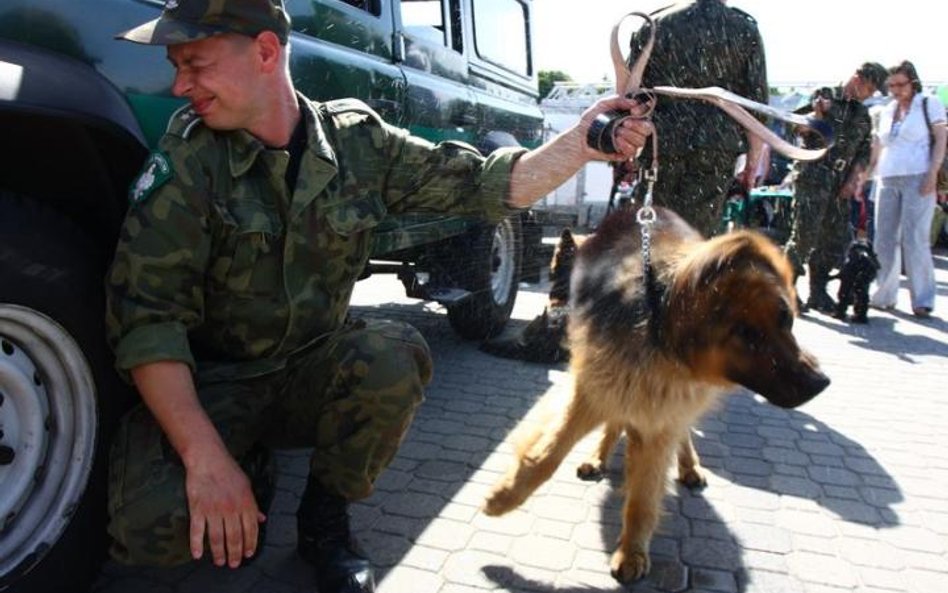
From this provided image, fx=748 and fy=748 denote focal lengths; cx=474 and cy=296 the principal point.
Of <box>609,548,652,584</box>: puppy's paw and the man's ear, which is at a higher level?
the man's ear

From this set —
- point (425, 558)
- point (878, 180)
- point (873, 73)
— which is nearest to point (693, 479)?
point (425, 558)

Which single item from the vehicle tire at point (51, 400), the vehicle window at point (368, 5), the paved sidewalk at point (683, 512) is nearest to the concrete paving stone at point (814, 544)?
the paved sidewalk at point (683, 512)

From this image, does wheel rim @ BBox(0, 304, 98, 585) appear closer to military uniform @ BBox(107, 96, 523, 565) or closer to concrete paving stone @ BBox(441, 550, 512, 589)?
military uniform @ BBox(107, 96, 523, 565)

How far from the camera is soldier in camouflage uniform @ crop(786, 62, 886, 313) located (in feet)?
22.9

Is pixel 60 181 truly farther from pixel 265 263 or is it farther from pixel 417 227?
pixel 417 227

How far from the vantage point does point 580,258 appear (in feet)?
11.1

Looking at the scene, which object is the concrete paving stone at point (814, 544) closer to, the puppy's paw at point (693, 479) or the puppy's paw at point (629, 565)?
the puppy's paw at point (693, 479)

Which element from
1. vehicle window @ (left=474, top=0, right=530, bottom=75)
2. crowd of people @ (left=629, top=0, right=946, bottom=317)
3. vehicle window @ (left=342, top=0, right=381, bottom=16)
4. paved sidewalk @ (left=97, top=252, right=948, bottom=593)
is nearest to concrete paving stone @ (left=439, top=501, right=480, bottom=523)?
paved sidewalk @ (left=97, top=252, right=948, bottom=593)

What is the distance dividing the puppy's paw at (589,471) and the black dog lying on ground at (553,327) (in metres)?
1.64

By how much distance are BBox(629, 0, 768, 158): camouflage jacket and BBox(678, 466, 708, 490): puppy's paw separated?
1649mm

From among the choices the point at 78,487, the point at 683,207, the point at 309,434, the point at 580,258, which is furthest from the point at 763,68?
the point at 78,487

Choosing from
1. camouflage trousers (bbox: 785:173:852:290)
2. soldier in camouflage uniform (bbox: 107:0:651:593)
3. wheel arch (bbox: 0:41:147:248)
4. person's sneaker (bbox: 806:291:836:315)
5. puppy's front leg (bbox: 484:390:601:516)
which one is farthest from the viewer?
person's sneaker (bbox: 806:291:836:315)

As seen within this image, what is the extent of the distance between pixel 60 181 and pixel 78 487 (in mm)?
846

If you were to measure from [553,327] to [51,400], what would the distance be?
3584 mm
